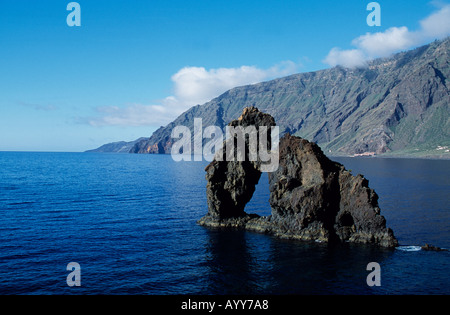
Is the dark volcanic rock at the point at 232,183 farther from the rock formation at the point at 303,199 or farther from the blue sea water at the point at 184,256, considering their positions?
the blue sea water at the point at 184,256

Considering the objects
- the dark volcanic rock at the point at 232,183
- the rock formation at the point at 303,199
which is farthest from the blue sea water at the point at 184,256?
the dark volcanic rock at the point at 232,183

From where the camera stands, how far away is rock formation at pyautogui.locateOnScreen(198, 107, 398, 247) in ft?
203

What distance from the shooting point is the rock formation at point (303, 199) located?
61.8 metres

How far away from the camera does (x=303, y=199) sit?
213ft

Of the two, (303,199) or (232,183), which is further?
(232,183)

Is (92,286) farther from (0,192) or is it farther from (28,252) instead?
(0,192)

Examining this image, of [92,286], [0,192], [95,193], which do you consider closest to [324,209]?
[92,286]

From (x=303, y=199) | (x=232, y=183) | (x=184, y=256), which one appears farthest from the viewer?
(x=232, y=183)

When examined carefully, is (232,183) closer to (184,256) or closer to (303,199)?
(303,199)

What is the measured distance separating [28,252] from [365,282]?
50.2 meters

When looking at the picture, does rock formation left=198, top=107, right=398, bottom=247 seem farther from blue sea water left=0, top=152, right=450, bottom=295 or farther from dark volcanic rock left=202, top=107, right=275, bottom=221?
blue sea water left=0, top=152, right=450, bottom=295

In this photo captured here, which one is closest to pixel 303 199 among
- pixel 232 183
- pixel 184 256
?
pixel 232 183

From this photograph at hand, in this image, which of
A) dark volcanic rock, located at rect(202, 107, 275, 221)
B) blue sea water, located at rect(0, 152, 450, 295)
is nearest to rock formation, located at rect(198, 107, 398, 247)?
dark volcanic rock, located at rect(202, 107, 275, 221)

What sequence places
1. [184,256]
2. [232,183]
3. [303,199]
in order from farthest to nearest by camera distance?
[232,183]
[303,199]
[184,256]
